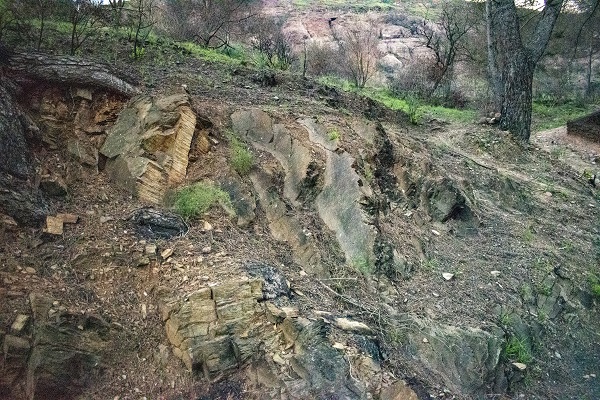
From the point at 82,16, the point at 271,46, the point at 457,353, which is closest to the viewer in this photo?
the point at 457,353

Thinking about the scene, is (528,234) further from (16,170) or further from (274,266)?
(16,170)

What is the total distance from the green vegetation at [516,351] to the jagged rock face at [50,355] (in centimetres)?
287

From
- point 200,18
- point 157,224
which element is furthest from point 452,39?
point 157,224

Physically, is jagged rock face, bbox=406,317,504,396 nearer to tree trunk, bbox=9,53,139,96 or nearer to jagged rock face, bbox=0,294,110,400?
jagged rock face, bbox=0,294,110,400

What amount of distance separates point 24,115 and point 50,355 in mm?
2195

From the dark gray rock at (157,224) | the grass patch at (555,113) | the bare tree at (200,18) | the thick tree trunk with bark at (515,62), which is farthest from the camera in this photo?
the grass patch at (555,113)

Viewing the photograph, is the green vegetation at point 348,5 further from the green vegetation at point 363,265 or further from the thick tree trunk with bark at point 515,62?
the green vegetation at point 363,265

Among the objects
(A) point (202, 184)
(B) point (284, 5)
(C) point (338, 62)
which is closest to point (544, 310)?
(A) point (202, 184)

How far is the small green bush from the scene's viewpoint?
3.81m

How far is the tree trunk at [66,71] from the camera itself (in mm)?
4133

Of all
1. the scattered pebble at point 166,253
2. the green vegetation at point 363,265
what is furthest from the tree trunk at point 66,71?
the green vegetation at point 363,265

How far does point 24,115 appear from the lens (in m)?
3.91

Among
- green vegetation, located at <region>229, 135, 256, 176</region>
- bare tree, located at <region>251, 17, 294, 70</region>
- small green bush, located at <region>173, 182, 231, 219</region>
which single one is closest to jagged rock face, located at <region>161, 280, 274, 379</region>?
small green bush, located at <region>173, 182, 231, 219</region>

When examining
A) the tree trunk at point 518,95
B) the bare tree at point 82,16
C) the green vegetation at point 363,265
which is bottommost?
the green vegetation at point 363,265
